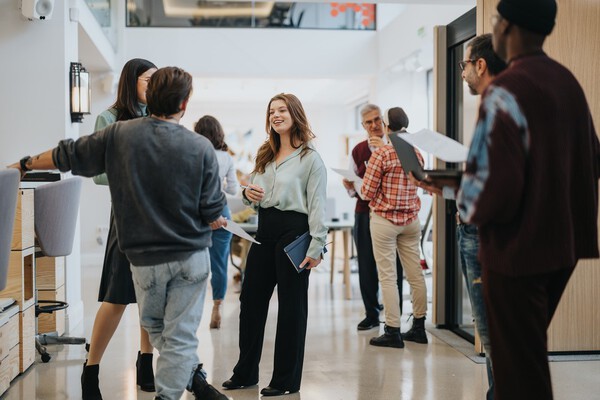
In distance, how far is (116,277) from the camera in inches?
119

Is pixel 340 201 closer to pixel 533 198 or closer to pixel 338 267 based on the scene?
pixel 338 267

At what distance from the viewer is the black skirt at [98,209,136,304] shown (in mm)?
2992

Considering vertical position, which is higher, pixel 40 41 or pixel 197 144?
pixel 40 41

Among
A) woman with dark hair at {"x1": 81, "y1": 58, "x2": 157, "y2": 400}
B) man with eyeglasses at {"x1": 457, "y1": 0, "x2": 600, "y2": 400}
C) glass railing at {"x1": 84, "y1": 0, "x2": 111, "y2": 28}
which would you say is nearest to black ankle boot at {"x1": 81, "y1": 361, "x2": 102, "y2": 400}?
woman with dark hair at {"x1": 81, "y1": 58, "x2": 157, "y2": 400}

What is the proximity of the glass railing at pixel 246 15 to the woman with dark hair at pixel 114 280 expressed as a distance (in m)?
6.25

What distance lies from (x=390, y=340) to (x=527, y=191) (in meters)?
2.71

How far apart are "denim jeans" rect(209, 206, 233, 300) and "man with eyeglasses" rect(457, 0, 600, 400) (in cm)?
332

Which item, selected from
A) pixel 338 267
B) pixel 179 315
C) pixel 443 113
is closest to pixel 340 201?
pixel 338 267

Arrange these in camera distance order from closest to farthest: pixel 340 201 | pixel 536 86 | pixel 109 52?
pixel 536 86 → pixel 109 52 → pixel 340 201

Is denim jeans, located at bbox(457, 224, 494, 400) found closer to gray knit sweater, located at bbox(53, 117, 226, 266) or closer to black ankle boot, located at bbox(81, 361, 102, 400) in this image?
gray knit sweater, located at bbox(53, 117, 226, 266)

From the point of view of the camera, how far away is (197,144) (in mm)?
2428

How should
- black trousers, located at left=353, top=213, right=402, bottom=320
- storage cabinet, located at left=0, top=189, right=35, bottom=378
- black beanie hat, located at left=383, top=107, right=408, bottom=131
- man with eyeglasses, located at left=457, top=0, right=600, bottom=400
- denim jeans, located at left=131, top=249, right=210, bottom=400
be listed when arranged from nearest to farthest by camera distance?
man with eyeglasses, located at left=457, top=0, right=600, bottom=400
denim jeans, located at left=131, top=249, right=210, bottom=400
storage cabinet, located at left=0, top=189, right=35, bottom=378
black beanie hat, located at left=383, top=107, right=408, bottom=131
black trousers, located at left=353, top=213, right=402, bottom=320

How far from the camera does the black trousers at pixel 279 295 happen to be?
3238 millimetres

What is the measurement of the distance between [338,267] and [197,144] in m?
6.52
